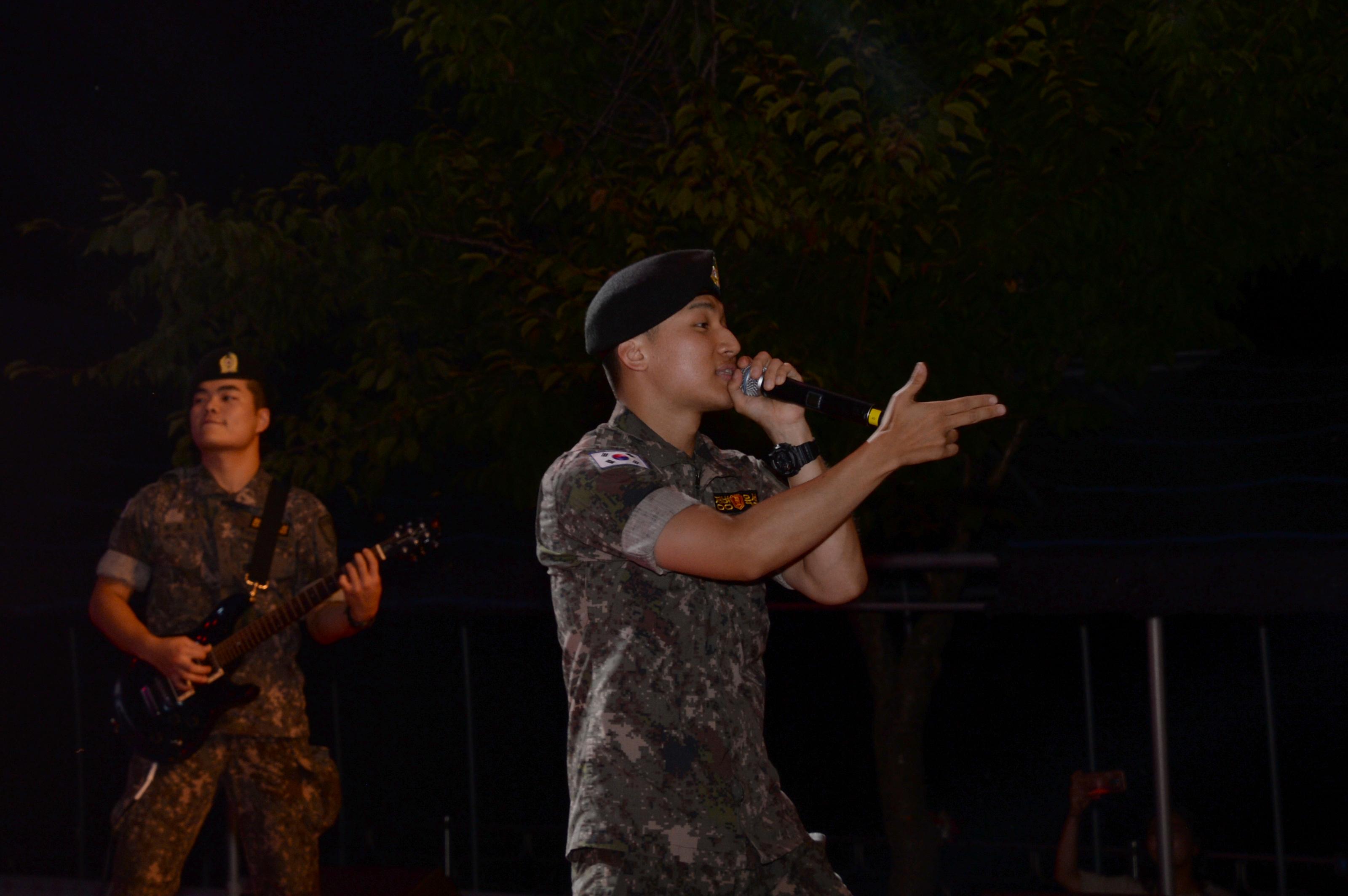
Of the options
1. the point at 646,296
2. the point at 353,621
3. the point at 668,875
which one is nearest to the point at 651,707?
the point at 668,875

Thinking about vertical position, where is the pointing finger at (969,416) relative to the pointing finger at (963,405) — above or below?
below

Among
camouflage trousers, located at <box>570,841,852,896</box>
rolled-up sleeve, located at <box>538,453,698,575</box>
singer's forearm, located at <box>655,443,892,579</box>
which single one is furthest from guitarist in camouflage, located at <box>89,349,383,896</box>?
singer's forearm, located at <box>655,443,892,579</box>

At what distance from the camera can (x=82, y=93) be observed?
1287 cm

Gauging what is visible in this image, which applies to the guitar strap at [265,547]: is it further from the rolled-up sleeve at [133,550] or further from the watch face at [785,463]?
the watch face at [785,463]

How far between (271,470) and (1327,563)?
5309mm

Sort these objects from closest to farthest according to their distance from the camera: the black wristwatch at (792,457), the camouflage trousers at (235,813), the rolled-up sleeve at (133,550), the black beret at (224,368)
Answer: the black wristwatch at (792,457) < the camouflage trousers at (235,813) < the rolled-up sleeve at (133,550) < the black beret at (224,368)

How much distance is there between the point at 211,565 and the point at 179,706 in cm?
52

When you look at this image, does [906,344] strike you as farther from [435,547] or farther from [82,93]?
[82,93]

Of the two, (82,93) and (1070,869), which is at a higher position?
(82,93)

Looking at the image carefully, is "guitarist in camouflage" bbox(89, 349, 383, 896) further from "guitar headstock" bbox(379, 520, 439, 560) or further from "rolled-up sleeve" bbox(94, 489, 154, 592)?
"guitar headstock" bbox(379, 520, 439, 560)

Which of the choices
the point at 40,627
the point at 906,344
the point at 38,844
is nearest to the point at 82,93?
the point at 40,627

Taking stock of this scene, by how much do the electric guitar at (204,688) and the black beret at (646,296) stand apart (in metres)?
2.22

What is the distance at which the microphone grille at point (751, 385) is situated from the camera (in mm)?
2893

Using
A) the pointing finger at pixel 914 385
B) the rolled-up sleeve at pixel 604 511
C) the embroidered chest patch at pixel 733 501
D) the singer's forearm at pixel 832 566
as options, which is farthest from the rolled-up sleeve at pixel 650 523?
the singer's forearm at pixel 832 566
